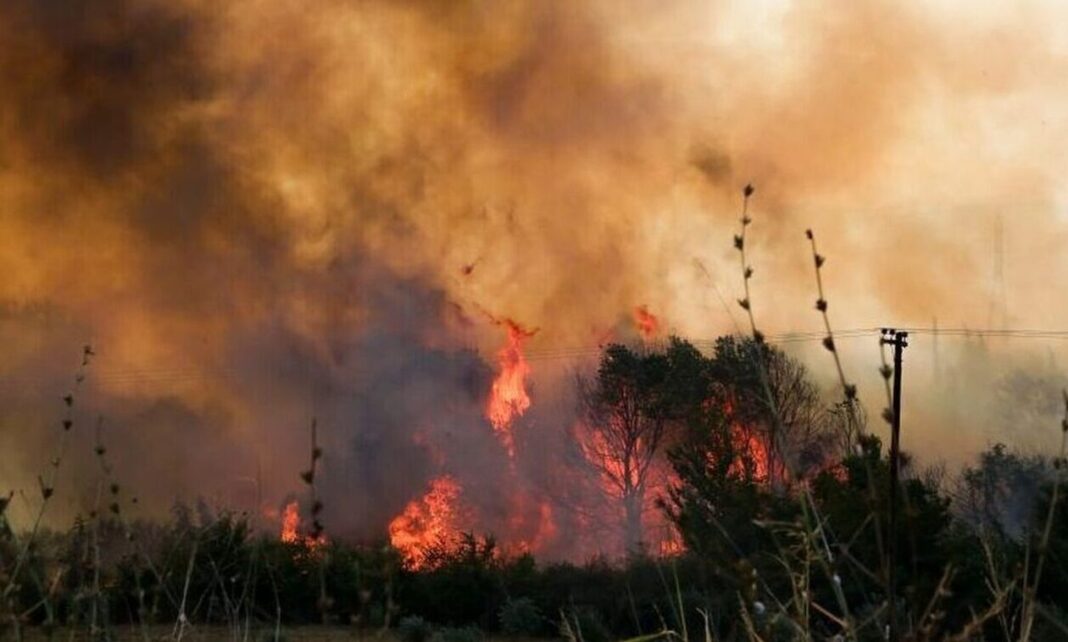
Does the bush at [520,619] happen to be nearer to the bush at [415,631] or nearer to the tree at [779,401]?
the bush at [415,631]

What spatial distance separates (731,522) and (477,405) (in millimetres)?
34451

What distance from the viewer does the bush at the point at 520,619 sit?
90.2ft

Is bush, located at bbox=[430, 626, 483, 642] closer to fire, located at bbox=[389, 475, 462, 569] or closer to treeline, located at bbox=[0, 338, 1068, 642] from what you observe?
treeline, located at bbox=[0, 338, 1068, 642]

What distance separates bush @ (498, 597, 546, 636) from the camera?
27.5m

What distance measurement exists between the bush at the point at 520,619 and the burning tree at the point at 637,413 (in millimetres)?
27622

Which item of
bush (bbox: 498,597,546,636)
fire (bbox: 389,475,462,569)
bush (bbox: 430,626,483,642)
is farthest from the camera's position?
fire (bbox: 389,475,462,569)

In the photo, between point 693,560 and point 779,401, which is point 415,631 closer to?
point 693,560

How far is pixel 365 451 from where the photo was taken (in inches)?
2319

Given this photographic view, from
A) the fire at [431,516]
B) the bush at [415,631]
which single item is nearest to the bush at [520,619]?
the bush at [415,631]

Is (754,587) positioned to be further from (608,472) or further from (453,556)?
(608,472)

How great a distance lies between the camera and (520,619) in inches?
1083

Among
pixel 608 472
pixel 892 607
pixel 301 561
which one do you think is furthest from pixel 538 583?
pixel 892 607

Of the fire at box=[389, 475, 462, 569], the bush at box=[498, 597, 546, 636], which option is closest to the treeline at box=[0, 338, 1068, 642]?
the bush at box=[498, 597, 546, 636]

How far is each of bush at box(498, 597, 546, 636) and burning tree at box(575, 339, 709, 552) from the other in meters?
27.6
